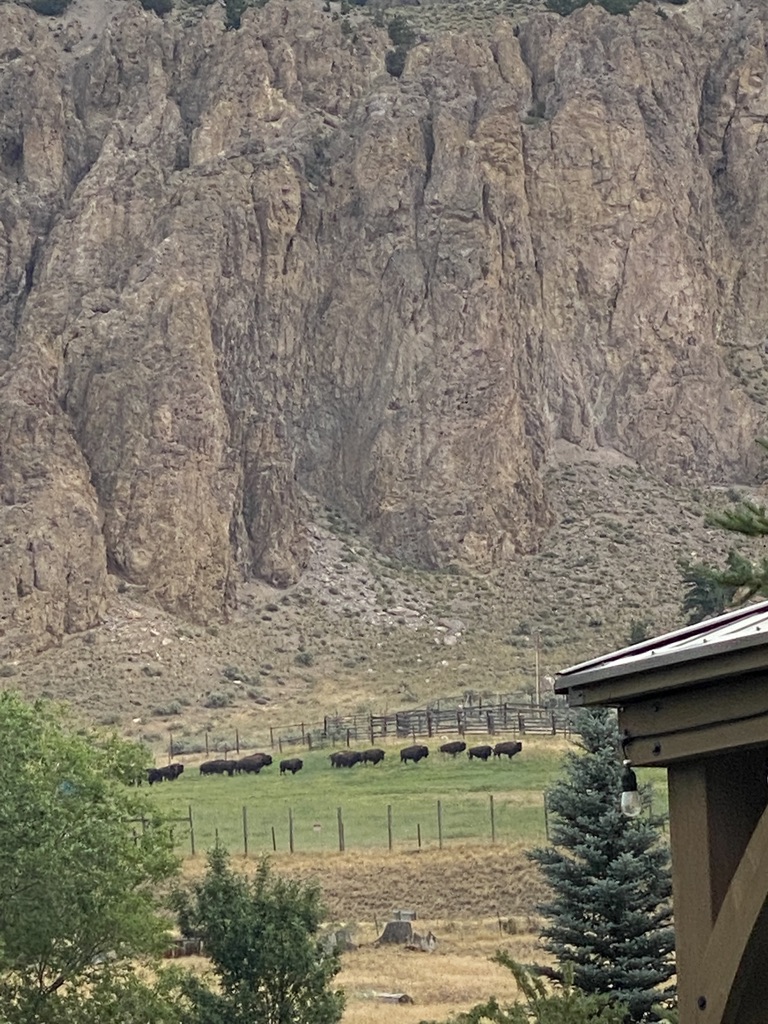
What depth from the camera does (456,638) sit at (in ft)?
301

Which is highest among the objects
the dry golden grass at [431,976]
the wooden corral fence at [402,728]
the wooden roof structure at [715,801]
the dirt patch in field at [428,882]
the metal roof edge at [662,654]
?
the wooden corral fence at [402,728]

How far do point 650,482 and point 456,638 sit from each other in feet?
57.9

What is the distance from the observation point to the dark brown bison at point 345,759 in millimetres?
62594

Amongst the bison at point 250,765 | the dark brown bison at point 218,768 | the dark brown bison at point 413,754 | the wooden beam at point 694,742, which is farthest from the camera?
the dark brown bison at point 218,768

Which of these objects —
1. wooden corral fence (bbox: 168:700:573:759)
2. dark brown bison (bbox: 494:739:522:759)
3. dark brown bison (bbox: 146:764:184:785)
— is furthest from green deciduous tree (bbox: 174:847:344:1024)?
wooden corral fence (bbox: 168:700:573:759)

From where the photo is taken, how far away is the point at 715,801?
6.28m

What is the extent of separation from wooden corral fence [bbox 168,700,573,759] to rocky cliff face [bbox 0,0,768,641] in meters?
14.3

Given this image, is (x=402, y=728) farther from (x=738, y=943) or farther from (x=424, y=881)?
(x=738, y=943)

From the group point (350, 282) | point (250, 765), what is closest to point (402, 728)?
point (250, 765)

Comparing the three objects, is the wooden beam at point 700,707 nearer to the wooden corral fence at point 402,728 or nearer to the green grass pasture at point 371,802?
the green grass pasture at point 371,802

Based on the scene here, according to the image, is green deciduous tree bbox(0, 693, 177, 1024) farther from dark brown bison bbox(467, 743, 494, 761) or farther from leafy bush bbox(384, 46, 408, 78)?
leafy bush bbox(384, 46, 408, 78)

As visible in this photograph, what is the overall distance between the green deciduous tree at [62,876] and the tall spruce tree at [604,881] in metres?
5.30

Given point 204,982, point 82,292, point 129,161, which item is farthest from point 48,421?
point 204,982

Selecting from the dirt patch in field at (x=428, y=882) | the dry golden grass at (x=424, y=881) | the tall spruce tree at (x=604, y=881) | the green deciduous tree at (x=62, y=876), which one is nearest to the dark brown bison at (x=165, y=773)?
the dry golden grass at (x=424, y=881)
